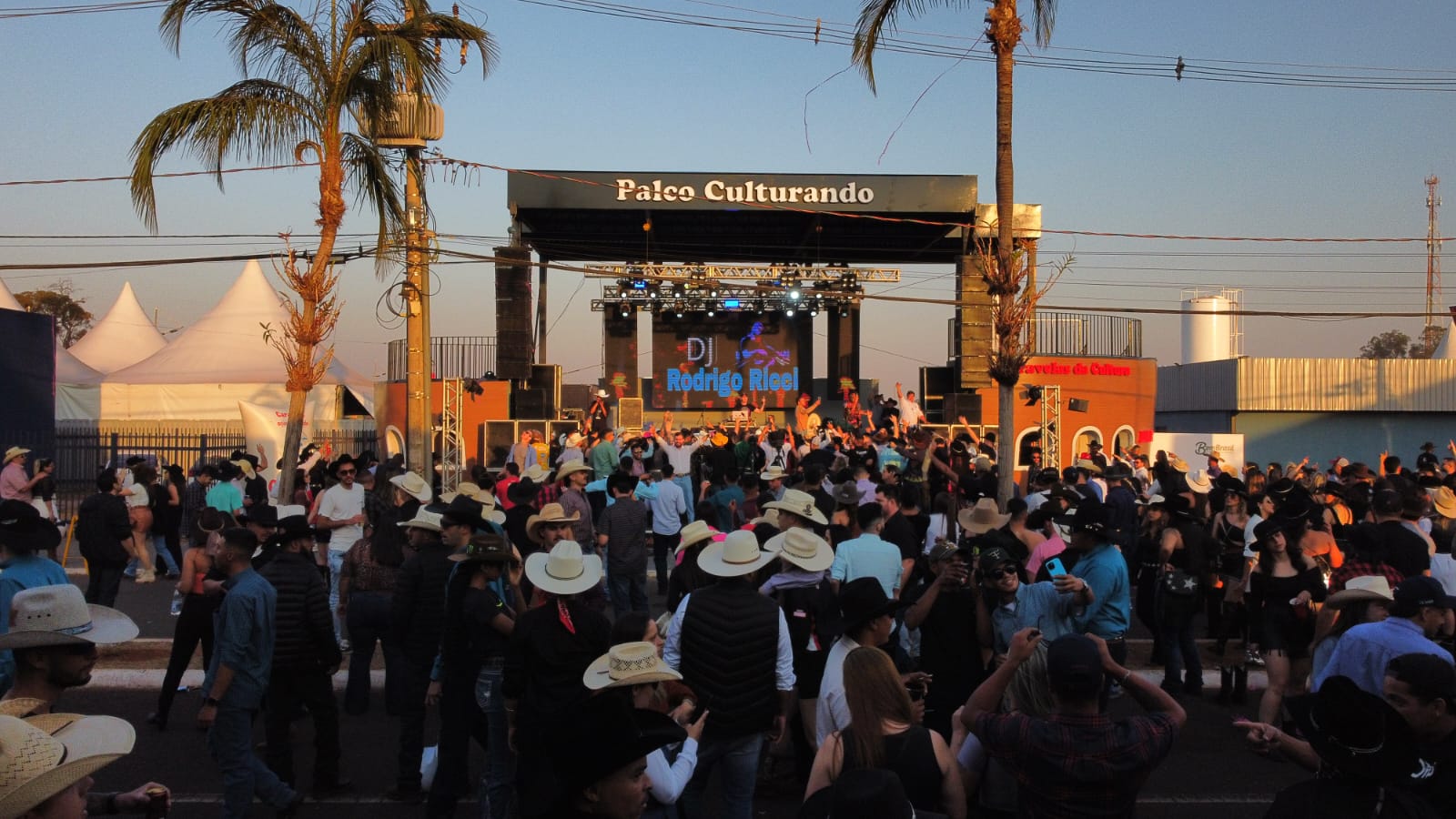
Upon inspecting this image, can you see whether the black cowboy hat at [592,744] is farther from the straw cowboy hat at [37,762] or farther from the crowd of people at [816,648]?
the straw cowboy hat at [37,762]

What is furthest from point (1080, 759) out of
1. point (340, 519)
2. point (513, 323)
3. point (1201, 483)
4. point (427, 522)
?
point (513, 323)

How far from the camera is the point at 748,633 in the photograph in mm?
5062

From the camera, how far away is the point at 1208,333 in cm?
4478

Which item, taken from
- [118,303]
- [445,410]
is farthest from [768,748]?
[118,303]

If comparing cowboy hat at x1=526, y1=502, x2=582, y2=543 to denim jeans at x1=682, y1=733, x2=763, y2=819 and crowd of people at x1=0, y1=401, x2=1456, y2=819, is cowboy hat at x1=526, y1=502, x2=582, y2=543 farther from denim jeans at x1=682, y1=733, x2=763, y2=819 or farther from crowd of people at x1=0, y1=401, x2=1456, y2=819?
denim jeans at x1=682, y1=733, x2=763, y2=819

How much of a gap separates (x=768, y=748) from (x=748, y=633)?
194 centimetres

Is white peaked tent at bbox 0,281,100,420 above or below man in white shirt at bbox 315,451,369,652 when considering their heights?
above

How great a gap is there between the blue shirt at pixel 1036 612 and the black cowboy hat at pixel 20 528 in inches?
197

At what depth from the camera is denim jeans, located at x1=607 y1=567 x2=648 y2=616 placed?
400 inches

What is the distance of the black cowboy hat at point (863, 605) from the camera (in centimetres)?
452

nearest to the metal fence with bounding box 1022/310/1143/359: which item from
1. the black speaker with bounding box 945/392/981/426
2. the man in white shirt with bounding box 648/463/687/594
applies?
the black speaker with bounding box 945/392/981/426

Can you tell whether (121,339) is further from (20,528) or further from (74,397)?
(20,528)

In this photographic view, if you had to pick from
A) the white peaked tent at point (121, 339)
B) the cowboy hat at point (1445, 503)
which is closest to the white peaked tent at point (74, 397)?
the white peaked tent at point (121, 339)

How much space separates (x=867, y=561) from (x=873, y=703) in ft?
10.9
